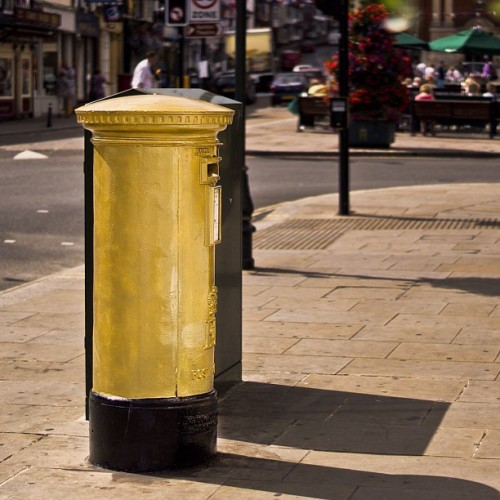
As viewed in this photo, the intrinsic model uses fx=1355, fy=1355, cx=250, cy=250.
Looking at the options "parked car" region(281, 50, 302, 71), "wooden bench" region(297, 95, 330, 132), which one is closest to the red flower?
"wooden bench" region(297, 95, 330, 132)

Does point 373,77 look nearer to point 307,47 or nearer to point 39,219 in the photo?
point 39,219

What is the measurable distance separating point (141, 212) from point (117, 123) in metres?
0.39

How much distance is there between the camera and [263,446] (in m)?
6.18

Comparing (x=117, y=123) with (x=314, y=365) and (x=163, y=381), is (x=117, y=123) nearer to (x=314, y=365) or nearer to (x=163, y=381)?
(x=163, y=381)

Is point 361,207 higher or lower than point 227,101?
lower

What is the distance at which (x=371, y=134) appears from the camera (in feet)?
91.5

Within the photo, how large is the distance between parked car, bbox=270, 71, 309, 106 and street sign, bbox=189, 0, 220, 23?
134ft

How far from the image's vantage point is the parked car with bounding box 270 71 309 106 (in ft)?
186

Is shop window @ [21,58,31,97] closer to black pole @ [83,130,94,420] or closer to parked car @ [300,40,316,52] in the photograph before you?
black pole @ [83,130,94,420]

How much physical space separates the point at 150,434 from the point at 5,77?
41.1 meters

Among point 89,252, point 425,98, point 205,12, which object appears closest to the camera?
point 89,252

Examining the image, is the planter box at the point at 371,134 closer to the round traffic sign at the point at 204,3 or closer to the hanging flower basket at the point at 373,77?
the hanging flower basket at the point at 373,77

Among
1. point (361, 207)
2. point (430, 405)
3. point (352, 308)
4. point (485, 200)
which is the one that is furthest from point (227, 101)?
point (485, 200)

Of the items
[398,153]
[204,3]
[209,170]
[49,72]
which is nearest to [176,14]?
[204,3]
